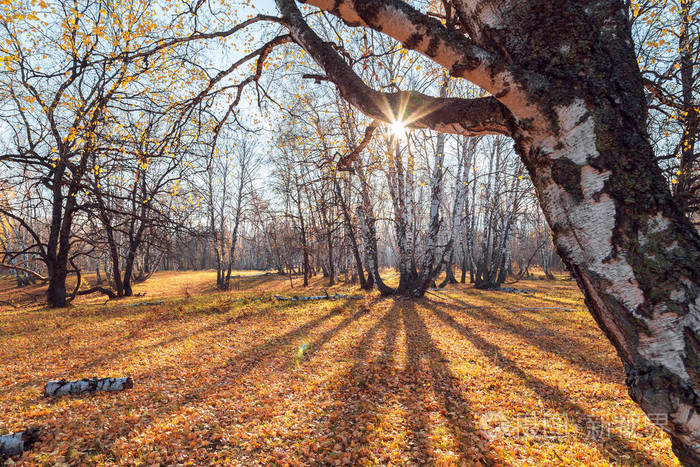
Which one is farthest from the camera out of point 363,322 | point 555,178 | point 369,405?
point 363,322

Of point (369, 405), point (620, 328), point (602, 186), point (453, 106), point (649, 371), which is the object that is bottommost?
point (369, 405)

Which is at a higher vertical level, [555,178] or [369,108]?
[369,108]

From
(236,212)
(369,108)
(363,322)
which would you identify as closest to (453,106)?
(369,108)

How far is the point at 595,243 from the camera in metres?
1.31

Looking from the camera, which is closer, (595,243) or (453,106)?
(595,243)

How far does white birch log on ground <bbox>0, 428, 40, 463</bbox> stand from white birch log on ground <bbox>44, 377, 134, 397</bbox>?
1094 mm

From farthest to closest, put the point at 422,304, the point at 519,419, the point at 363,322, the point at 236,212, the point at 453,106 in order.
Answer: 1. the point at 236,212
2. the point at 422,304
3. the point at 363,322
4. the point at 519,419
5. the point at 453,106

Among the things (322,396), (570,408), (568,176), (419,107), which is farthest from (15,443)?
(570,408)

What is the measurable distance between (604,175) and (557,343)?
22.3 feet

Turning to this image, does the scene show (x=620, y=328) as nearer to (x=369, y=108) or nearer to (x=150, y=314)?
(x=369, y=108)

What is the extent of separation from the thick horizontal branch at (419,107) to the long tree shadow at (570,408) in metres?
3.39

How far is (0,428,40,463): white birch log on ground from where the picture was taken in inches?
101

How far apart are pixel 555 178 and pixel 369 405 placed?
11.9 ft

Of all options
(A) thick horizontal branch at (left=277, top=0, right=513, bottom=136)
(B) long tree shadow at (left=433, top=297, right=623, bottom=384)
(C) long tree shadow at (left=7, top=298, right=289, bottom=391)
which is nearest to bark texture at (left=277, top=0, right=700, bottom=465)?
(A) thick horizontal branch at (left=277, top=0, right=513, bottom=136)
